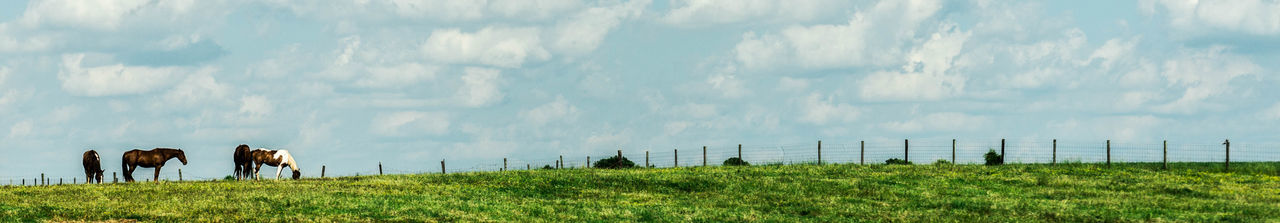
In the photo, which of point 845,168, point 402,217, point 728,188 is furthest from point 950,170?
point 402,217

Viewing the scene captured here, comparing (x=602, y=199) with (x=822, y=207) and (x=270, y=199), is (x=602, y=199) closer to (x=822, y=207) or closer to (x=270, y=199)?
(x=822, y=207)

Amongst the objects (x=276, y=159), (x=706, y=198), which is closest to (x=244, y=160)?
(x=276, y=159)

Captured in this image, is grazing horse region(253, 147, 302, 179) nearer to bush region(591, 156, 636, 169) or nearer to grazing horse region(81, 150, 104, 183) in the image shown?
grazing horse region(81, 150, 104, 183)

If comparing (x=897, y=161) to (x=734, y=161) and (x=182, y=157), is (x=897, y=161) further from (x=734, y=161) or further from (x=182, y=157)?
(x=182, y=157)

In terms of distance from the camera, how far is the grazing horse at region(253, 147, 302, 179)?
177ft

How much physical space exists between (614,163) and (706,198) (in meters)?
34.7

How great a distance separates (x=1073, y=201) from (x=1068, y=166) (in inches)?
928

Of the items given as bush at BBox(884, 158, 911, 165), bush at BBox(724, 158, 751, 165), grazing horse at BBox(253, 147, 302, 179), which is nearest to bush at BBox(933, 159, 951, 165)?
bush at BBox(884, 158, 911, 165)

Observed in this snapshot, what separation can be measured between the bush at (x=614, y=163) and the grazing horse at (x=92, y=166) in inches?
1218

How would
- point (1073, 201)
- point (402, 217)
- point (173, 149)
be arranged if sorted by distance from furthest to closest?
point (173, 149) → point (1073, 201) → point (402, 217)

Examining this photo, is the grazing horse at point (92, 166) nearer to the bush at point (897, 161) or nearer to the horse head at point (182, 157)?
the horse head at point (182, 157)

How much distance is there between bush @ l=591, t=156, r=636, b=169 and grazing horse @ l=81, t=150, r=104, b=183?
3093 cm

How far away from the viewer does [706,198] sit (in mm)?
39531

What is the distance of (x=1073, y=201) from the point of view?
36844mm
